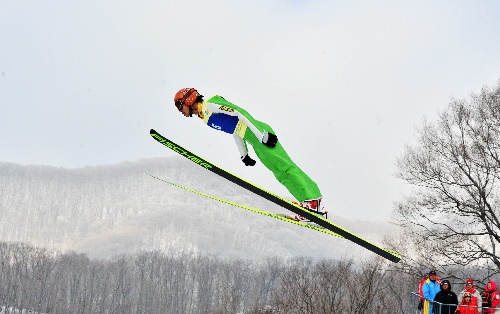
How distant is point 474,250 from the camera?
1794 centimetres

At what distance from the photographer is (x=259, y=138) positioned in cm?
452

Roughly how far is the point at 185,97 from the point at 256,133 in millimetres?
716

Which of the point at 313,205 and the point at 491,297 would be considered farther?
the point at 491,297

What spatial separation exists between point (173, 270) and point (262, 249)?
10273cm

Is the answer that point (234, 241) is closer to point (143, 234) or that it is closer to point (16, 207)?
point (143, 234)

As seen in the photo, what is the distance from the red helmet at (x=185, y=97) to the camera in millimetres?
4707

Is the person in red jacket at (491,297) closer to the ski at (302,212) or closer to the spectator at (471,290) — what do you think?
the spectator at (471,290)

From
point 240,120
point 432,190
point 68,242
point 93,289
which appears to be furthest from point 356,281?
point 68,242

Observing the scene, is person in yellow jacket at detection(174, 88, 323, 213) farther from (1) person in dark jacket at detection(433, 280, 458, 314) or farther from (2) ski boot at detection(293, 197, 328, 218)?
(1) person in dark jacket at detection(433, 280, 458, 314)

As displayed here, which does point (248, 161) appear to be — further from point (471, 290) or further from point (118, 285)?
point (118, 285)

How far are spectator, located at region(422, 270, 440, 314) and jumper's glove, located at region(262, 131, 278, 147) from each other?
5.60 metres

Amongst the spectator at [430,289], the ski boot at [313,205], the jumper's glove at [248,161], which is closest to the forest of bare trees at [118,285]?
the spectator at [430,289]

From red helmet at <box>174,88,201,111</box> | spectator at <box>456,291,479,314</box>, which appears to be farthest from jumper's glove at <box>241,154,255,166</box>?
spectator at <box>456,291,479,314</box>

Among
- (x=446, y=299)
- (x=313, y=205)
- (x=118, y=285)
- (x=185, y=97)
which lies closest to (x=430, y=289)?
(x=446, y=299)
